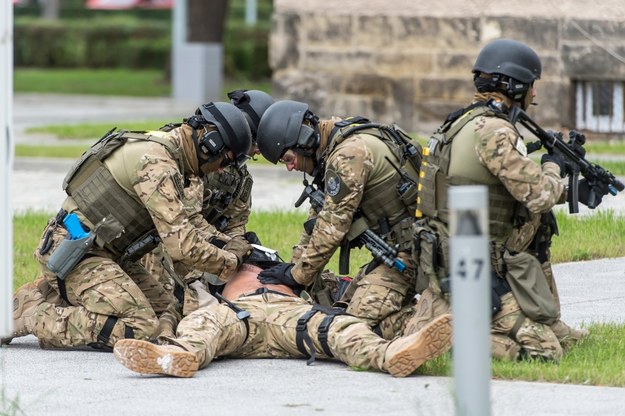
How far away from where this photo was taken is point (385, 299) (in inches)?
296

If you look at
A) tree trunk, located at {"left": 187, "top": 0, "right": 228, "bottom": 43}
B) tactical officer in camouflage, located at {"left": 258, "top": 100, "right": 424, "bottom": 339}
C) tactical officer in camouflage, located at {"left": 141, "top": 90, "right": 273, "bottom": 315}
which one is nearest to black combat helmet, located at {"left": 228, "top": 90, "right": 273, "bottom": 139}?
tactical officer in camouflage, located at {"left": 141, "top": 90, "right": 273, "bottom": 315}

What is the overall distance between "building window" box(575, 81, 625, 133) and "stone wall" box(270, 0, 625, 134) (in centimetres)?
14

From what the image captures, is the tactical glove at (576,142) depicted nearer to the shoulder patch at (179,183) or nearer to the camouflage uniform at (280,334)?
the camouflage uniform at (280,334)

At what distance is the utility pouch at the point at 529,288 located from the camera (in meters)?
6.94

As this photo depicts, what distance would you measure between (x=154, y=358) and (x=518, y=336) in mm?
1784

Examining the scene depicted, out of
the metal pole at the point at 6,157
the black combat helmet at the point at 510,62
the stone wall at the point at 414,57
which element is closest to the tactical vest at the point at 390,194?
the black combat helmet at the point at 510,62

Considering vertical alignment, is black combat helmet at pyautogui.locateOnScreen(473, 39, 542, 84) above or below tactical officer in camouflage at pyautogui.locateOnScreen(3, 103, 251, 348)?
above

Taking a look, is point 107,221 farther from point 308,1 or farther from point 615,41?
point 308,1

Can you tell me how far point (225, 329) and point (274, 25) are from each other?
1354 cm

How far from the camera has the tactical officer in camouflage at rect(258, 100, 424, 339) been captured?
738 cm

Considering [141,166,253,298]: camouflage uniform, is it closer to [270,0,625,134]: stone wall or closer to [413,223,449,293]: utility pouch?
[413,223,449,293]: utility pouch

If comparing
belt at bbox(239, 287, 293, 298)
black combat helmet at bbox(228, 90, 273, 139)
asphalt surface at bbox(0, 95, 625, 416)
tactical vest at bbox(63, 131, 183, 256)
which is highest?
black combat helmet at bbox(228, 90, 273, 139)

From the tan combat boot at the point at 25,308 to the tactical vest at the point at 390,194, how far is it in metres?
1.75

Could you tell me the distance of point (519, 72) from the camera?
279 inches
